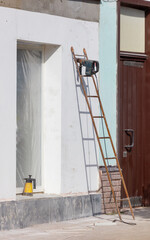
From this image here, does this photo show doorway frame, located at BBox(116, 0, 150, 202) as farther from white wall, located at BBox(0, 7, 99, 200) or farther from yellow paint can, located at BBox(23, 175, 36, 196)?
yellow paint can, located at BBox(23, 175, 36, 196)

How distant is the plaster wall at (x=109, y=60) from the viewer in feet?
33.1

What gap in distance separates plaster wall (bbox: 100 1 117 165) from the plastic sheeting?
114 cm

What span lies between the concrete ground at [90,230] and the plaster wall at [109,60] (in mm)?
1402

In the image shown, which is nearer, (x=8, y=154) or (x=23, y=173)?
(x=8, y=154)

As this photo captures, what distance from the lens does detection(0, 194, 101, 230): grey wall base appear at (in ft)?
28.0

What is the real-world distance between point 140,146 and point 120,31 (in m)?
2.08

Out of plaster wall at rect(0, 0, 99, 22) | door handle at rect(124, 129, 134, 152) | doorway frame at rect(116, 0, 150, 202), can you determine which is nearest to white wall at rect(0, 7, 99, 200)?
plaster wall at rect(0, 0, 99, 22)

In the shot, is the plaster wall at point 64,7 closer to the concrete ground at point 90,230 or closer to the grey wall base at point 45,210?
the grey wall base at point 45,210

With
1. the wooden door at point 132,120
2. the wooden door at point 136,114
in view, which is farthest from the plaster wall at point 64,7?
the wooden door at point 132,120

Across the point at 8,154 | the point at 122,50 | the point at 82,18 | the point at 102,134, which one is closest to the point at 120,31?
the point at 122,50

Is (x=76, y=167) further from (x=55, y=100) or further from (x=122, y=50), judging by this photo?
(x=122, y=50)

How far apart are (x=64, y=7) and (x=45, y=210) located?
317cm

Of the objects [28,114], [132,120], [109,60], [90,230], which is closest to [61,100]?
[28,114]

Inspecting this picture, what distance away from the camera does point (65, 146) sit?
9430 millimetres
